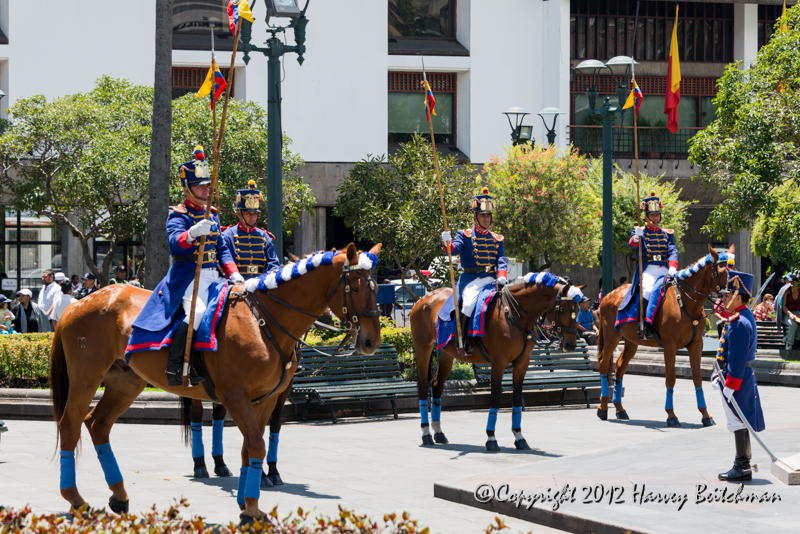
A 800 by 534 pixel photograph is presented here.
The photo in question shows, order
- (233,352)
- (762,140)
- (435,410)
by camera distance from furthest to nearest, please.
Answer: (762,140) < (435,410) < (233,352)

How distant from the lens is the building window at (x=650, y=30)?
130 feet

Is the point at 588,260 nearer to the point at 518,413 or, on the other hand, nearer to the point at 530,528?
the point at 518,413

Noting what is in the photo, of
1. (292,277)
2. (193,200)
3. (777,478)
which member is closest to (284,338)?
(292,277)

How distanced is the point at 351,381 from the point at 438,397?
2.14m

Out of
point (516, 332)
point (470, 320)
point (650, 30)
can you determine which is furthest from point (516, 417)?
point (650, 30)

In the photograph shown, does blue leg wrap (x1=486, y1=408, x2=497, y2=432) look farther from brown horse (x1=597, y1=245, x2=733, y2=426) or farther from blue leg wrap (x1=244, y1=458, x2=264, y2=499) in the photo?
blue leg wrap (x1=244, y1=458, x2=264, y2=499)

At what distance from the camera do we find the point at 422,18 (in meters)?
37.9

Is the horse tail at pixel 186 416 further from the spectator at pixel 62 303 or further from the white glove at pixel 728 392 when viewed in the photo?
the spectator at pixel 62 303

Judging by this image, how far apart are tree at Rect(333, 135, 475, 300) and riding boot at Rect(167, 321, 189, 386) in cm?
1713

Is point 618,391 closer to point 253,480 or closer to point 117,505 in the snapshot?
point 253,480

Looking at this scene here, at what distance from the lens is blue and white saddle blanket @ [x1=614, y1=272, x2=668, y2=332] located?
554 inches

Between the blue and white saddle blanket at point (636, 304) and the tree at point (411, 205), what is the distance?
1015 centimetres

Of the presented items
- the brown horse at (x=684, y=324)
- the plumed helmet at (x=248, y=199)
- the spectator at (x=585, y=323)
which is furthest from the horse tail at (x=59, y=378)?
Answer: the brown horse at (x=684, y=324)

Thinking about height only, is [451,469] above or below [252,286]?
below
